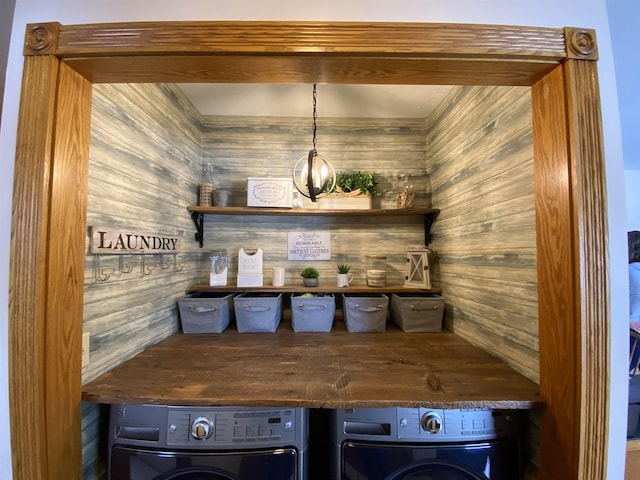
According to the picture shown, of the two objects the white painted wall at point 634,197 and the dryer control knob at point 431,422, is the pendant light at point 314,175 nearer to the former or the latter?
the dryer control knob at point 431,422

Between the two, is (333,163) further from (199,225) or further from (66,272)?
(66,272)

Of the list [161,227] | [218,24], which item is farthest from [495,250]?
[161,227]

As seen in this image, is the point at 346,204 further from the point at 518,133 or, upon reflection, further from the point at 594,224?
the point at 594,224

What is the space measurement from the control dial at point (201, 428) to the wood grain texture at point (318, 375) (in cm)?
11

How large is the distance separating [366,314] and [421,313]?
34 centimetres

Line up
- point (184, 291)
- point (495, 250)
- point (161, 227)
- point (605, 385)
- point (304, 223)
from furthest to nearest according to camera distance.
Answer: point (304, 223) < point (184, 291) < point (161, 227) < point (495, 250) < point (605, 385)

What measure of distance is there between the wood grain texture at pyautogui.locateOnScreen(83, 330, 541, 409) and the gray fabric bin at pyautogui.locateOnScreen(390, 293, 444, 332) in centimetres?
13

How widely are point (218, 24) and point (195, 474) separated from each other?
155cm

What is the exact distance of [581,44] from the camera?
2.52 feet

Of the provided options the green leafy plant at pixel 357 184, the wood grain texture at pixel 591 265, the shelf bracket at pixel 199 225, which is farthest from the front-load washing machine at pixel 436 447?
the shelf bracket at pixel 199 225

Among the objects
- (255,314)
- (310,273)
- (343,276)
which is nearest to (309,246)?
(310,273)

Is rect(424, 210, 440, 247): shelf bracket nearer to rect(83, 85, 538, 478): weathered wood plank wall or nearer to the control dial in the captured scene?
rect(83, 85, 538, 478): weathered wood plank wall

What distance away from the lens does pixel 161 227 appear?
135cm

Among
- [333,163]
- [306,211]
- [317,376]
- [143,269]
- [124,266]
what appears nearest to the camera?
[317,376]
